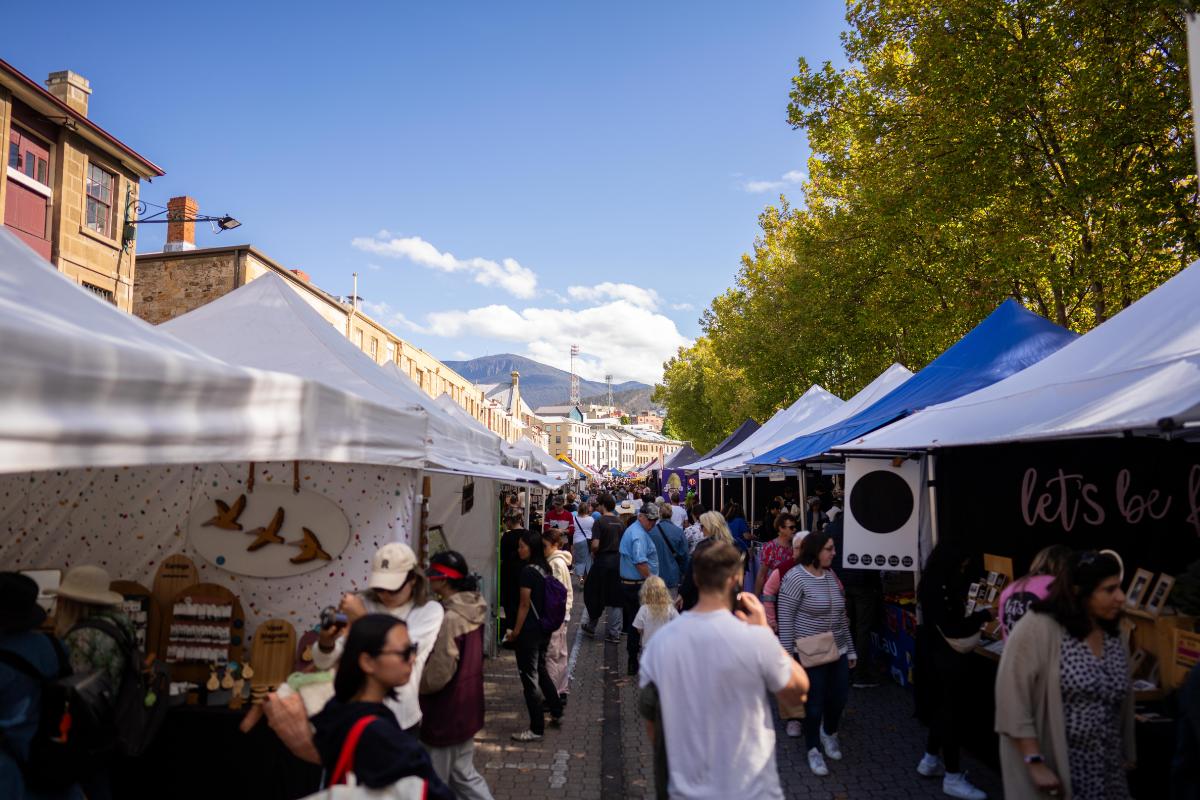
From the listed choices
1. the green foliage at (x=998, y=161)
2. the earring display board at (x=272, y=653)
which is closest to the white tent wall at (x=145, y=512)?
the earring display board at (x=272, y=653)

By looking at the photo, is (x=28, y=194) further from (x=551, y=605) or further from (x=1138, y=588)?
(x=1138, y=588)

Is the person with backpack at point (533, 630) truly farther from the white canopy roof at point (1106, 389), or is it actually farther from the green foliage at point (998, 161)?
the green foliage at point (998, 161)

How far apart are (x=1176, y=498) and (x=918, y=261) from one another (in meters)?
10.5

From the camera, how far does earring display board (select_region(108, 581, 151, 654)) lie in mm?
4531

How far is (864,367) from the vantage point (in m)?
20.3

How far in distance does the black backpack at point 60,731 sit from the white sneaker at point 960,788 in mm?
4908

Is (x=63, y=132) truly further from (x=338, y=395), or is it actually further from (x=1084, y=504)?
(x=1084, y=504)

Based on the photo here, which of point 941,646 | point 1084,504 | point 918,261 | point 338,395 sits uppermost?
point 918,261

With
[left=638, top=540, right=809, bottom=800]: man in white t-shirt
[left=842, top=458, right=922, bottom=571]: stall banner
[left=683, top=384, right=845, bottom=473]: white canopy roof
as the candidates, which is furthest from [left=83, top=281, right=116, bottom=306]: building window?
[left=638, top=540, right=809, bottom=800]: man in white t-shirt

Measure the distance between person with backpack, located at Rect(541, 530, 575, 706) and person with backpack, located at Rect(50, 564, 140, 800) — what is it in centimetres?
371

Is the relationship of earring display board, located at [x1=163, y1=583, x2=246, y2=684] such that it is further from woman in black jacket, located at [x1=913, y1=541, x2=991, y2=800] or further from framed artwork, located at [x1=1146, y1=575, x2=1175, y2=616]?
framed artwork, located at [x1=1146, y1=575, x2=1175, y2=616]

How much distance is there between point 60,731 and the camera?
2795 mm

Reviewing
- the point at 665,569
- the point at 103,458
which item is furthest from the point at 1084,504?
the point at 103,458

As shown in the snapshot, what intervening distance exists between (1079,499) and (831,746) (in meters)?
2.65
